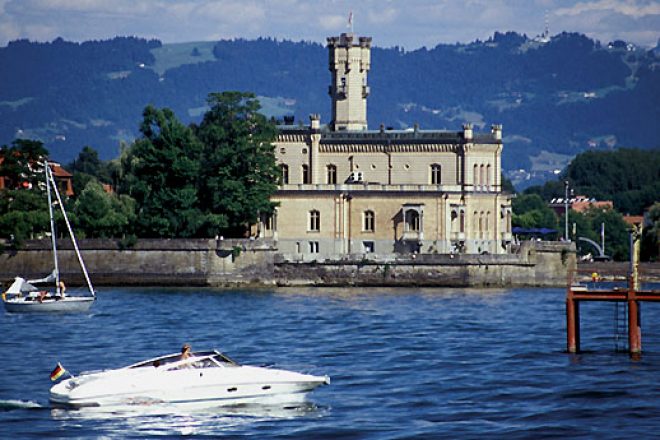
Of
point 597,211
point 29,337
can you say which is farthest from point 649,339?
point 597,211

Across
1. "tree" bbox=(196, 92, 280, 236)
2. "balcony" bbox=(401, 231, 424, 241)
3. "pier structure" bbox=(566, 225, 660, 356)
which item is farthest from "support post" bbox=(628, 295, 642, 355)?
"balcony" bbox=(401, 231, 424, 241)

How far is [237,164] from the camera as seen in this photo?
117 m

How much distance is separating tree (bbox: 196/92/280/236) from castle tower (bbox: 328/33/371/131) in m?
10.4

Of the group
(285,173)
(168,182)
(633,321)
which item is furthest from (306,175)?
(633,321)

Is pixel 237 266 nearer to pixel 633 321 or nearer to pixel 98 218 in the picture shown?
pixel 98 218

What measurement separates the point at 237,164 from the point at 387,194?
1036 centimetres

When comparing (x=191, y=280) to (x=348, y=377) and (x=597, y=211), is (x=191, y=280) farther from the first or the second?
(x=597, y=211)

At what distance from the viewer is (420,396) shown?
58.4 m

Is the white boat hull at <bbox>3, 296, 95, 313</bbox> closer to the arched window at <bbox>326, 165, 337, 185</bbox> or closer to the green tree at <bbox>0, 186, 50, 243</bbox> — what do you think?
the green tree at <bbox>0, 186, 50, 243</bbox>

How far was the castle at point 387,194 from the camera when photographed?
395ft

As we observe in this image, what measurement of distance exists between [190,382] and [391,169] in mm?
68316

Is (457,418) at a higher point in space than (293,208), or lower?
lower

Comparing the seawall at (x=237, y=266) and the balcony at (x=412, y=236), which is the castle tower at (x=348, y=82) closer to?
the balcony at (x=412, y=236)

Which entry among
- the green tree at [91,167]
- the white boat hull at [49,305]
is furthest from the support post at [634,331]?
the green tree at [91,167]
